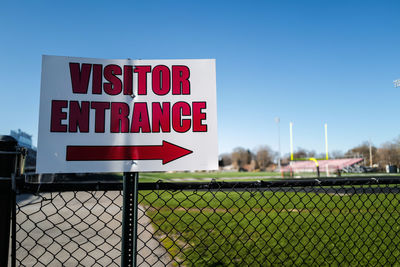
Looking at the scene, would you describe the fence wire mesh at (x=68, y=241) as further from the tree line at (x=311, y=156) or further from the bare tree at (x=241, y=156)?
the bare tree at (x=241, y=156)

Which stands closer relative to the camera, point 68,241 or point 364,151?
point 68,241

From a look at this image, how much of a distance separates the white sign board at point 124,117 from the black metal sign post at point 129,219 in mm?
93

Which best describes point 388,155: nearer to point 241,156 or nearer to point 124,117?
point 241,156

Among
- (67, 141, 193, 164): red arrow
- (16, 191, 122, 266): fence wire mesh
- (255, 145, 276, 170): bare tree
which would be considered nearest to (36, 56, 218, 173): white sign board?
(67, 141, 193, 164): red arrow

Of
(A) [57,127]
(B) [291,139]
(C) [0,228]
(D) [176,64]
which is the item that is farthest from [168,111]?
(B) [291,139]

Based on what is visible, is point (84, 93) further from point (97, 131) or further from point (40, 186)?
point (40, 186)

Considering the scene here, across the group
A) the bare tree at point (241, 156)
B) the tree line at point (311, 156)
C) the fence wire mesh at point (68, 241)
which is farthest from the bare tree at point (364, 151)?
the fence wire mesh at point (68, 241)

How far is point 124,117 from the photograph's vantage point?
1.83 m

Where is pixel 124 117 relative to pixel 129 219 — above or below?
above

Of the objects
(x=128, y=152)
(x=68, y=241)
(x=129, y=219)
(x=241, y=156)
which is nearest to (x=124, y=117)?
(x=128, y=152)

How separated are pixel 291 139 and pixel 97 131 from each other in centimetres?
3373

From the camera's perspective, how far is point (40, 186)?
5.61 feet

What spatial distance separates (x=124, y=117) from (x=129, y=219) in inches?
27.4

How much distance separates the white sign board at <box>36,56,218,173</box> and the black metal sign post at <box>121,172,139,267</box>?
0.30ft
